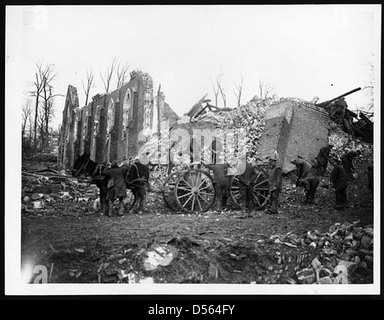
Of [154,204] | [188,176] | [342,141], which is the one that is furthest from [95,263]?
[342,141]

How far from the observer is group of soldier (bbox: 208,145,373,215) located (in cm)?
811

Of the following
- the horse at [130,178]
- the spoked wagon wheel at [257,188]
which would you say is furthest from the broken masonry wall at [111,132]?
the spoked wagon wheel at [257,188]

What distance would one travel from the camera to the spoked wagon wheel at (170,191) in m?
8.12

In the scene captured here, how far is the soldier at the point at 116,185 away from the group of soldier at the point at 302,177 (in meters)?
1.33

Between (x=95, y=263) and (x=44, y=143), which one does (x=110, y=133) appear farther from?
(x=95, y=263)

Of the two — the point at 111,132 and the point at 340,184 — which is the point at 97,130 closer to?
the point at 111,132

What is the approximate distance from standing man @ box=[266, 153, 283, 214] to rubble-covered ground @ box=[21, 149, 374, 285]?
0.10 meters

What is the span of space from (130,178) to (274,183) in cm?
215

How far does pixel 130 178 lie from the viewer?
Result: 8172 mm

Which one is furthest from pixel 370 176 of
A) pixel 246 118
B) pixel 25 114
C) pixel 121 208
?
pixel 25 114

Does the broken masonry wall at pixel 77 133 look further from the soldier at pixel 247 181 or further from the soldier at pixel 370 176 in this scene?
the soldier at pixel 370 176

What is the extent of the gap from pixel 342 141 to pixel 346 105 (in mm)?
561

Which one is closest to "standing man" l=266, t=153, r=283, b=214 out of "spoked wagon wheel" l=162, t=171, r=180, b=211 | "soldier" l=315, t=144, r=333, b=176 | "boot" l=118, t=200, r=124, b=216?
"soldier" l=315, t=144, r=333, b=176
